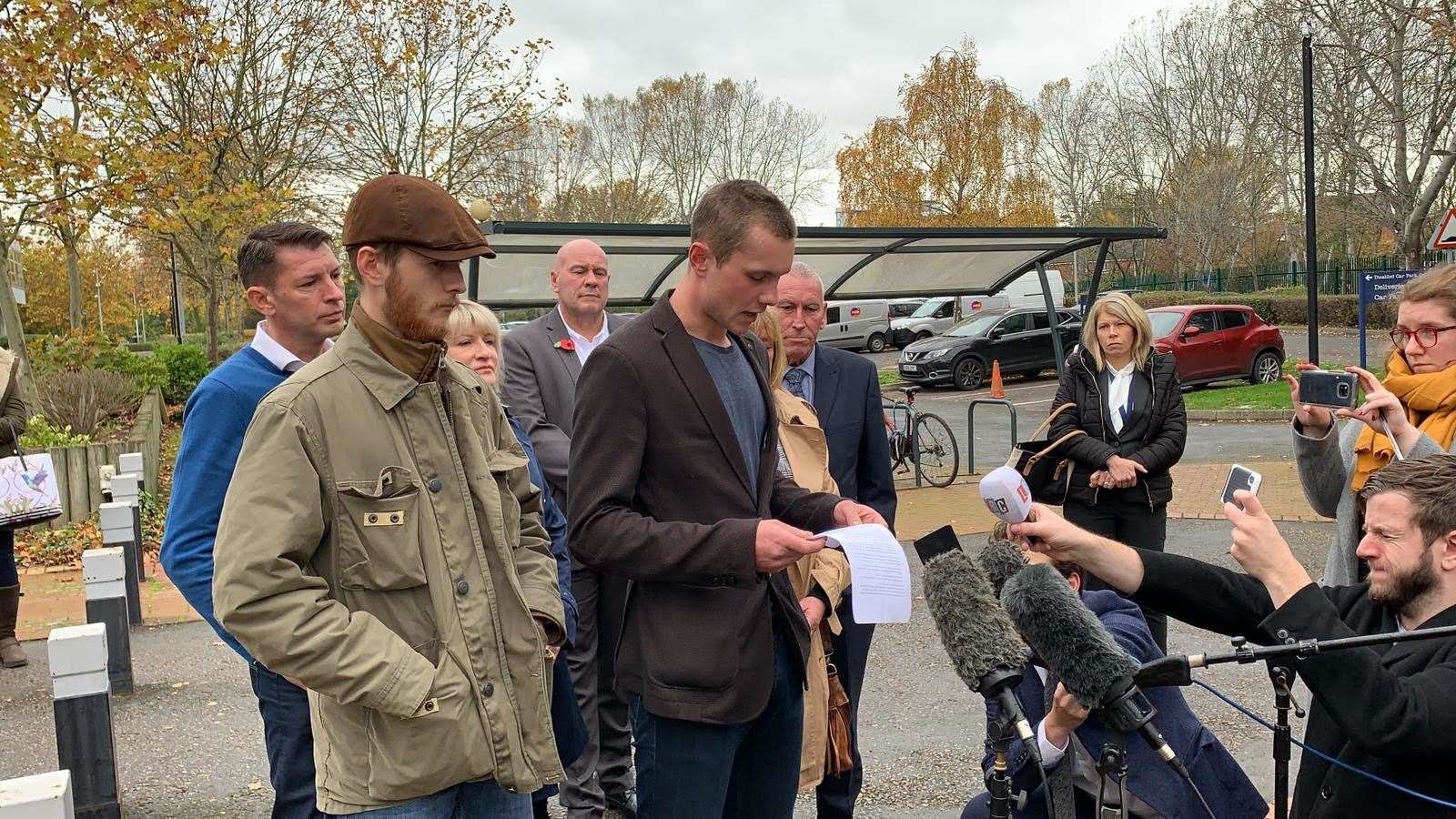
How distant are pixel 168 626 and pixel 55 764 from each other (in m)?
2.57

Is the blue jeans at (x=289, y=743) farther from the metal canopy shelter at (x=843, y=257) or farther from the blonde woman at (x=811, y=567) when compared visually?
the metal canopy shelter at (x=843, y=257)

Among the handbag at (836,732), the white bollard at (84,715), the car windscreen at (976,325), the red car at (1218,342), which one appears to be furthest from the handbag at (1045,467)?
the car windscreen at (976,325)

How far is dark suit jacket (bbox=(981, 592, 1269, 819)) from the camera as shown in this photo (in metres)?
2.99

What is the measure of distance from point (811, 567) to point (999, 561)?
31.3 inches

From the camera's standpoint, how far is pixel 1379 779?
2438 mm

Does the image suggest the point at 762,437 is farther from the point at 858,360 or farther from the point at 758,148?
the point at 758,148

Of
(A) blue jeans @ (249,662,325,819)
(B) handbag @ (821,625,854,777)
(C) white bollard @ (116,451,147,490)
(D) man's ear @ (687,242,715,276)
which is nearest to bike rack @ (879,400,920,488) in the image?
(C) white bollard @ (116,451,147,490)

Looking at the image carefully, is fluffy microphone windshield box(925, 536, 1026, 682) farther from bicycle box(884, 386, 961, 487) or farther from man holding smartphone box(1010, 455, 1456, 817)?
bicycle box(884, 386, 961, 487)

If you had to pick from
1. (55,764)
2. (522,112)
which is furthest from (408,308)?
(522,112)

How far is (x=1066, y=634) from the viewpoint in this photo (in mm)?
2219

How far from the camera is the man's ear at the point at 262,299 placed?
10.9ft

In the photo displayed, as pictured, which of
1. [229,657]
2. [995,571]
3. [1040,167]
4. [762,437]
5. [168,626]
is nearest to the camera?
[995,571]

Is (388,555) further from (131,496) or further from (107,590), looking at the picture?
(131,496)

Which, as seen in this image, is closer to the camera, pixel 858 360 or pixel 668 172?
pixel 858 360
